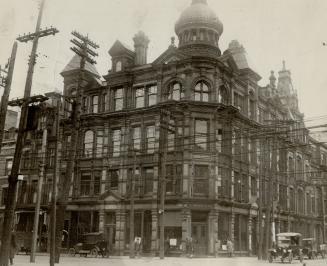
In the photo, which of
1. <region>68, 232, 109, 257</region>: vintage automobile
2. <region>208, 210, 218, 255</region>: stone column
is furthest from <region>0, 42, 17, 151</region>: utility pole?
<region>208, 210, 218, 255</region>: stone column

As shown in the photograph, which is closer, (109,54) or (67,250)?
(67,250)

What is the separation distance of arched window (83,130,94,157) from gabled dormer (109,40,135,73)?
644 centimetres

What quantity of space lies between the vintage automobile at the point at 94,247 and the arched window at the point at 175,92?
12914mm

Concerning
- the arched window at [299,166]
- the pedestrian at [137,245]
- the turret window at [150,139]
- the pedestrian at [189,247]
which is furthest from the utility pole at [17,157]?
the arched window at [299,166]

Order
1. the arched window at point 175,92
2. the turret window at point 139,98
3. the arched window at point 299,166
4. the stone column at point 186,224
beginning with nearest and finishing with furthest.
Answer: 1. the stone column at point 186,224
2. the arched window at point 175,92
3. the turret window at point 139,98
4. the arched window at point 299,166

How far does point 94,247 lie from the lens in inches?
1449

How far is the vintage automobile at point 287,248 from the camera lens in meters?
32.6

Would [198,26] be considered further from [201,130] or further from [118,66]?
[201,130]

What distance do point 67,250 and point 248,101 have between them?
856 inches

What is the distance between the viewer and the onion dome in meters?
41.8

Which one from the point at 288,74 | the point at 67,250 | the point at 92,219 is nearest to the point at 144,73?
the point at 92,219

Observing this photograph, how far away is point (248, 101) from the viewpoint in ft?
149

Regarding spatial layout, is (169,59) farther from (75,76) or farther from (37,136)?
(37,136)

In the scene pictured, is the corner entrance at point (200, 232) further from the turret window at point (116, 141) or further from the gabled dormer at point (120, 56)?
the gabled dormer at point (120, 56)
